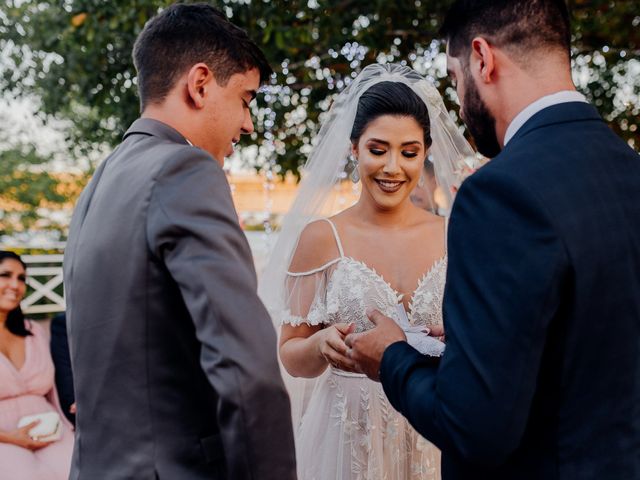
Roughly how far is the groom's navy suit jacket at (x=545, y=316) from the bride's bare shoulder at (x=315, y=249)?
4.83 ft

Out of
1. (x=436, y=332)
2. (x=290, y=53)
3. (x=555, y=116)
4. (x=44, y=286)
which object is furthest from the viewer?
(x=44, y=286)

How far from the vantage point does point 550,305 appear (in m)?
1.46

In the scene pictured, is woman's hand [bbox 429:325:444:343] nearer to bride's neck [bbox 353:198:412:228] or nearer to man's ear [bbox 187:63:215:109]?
bride's neck [bbox 353:198:412:228]

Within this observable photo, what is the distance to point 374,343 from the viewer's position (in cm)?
195

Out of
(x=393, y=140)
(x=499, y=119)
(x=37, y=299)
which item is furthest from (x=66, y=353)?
(x=37, y=299)

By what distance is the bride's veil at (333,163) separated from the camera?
331 centimetres

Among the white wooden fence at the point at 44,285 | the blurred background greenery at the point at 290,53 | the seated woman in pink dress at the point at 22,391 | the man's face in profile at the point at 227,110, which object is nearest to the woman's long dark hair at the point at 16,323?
the seated woman in pink dress at the point at 22,391

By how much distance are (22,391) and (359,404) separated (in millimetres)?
2976

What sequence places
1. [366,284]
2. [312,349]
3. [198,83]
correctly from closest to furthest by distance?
[198,83] < [312,349] < [366,284]

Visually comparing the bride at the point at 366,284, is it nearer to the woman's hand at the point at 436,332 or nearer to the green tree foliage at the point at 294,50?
the woman's hand at the point at 436,332

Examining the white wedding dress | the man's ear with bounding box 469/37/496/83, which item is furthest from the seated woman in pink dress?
the man's ear with bounding box 469/37/496/83

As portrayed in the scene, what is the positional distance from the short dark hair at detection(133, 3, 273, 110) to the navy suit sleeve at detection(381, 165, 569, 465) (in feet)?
2.76

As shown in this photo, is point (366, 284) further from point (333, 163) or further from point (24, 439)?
point (24, 439)

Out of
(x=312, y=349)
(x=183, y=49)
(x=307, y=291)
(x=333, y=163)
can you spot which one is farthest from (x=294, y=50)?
(x=183, y=49)
